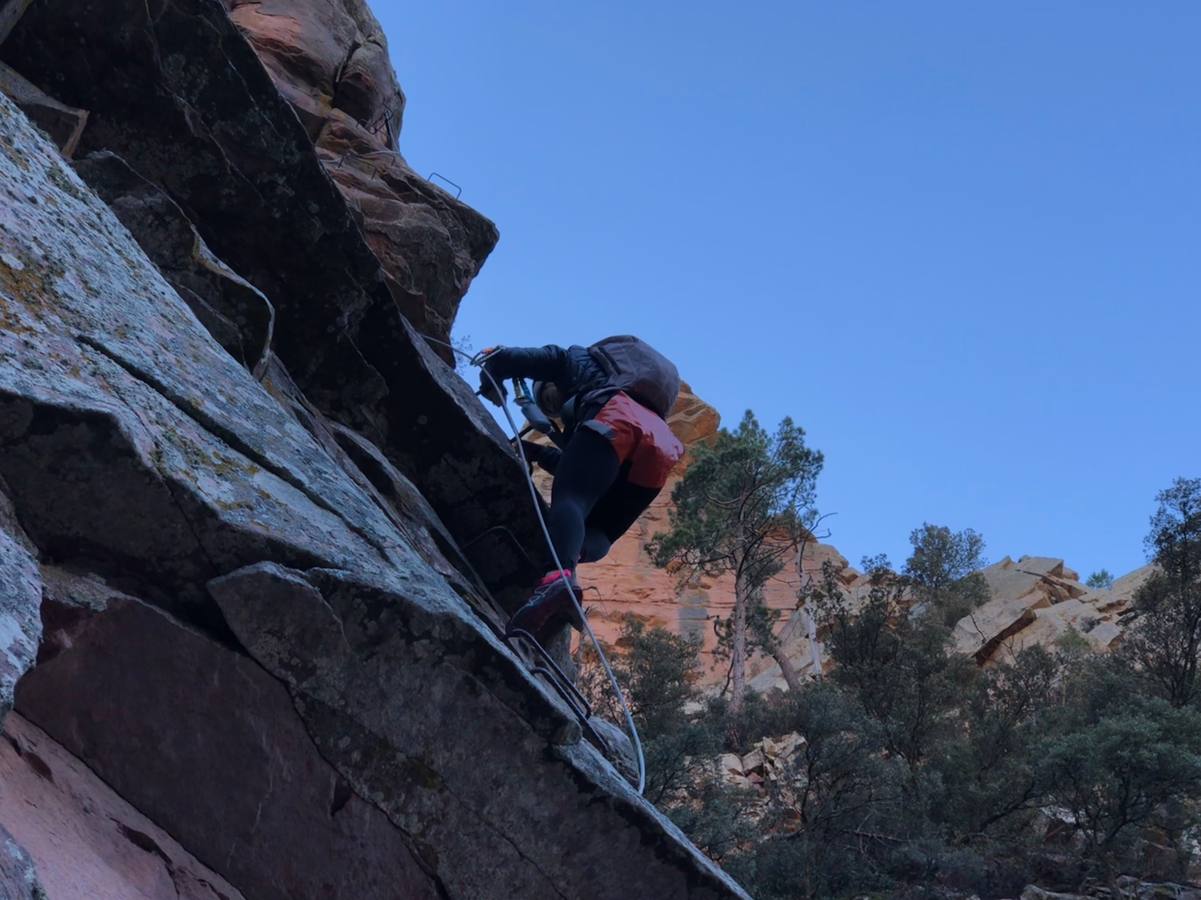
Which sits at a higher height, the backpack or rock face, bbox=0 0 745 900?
the backpack

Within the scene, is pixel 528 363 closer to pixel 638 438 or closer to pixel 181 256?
pixel 638 438

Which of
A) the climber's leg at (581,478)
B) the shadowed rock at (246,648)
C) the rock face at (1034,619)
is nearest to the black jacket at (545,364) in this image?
the climber's leg at (581,478)

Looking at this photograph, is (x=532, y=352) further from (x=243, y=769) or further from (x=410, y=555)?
(x=243, y=769)

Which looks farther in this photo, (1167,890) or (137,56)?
(1167,890)

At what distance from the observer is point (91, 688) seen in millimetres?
3137

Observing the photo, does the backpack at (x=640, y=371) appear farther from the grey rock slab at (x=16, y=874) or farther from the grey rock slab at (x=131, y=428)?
the grey rock slab at (x=16, y=874)

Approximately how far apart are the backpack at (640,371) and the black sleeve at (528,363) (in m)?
0.35

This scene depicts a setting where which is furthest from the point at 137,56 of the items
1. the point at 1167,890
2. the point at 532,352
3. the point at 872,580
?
the point at 872,580

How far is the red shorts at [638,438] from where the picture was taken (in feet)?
20.3

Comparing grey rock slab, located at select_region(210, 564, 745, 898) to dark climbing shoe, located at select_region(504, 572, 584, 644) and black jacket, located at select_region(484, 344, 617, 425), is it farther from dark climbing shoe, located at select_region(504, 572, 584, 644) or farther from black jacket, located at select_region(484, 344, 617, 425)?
black jacket, located at select_region(484, 344, 617, 425)

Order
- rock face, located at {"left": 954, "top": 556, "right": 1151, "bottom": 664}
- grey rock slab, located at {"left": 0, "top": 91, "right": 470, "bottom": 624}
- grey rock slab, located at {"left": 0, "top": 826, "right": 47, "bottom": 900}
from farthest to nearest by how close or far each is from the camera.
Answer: rock face, located at {"left": 954, "top": 556, "right": 1151, "bottom": 664}
grey rock slab, located at {"left": 0, "top": 91, "right": 470, "bottom": 624}
grey rock slab, located at {"left": 0, "top": 826, "right": 47, "bottom": 900}

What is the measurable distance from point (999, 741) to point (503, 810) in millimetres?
11782

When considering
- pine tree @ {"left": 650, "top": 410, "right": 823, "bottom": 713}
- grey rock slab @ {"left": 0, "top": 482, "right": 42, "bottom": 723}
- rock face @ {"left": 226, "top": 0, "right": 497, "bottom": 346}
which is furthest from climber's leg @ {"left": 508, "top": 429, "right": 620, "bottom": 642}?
pine tree @ {"left": 650, "top": 410, "right": 823, "bottom": 713}

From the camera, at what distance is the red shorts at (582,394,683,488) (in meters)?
6.19
